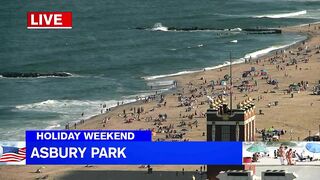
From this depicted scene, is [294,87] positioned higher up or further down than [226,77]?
further down

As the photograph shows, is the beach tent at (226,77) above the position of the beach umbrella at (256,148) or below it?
above

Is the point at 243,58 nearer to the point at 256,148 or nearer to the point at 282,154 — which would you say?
the point at 282,154

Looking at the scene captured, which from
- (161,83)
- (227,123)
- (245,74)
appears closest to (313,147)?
(227,123)

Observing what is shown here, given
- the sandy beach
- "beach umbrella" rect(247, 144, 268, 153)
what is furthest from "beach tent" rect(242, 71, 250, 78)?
"beach umbrella" rect(247, 144, 268, 153)

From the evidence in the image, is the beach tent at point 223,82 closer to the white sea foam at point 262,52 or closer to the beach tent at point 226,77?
the beach tent at point 226,77
